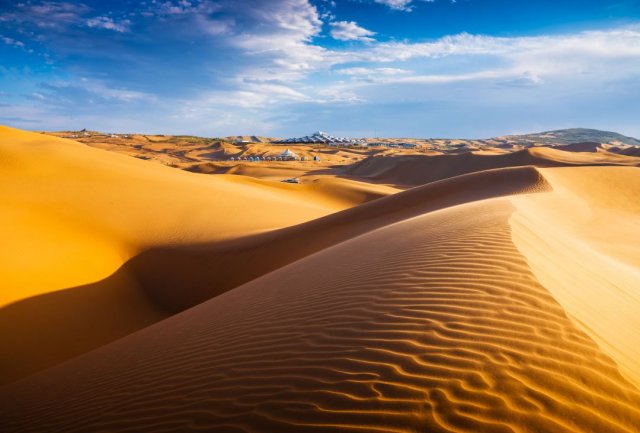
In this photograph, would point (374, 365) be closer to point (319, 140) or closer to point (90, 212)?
point (90, 212)

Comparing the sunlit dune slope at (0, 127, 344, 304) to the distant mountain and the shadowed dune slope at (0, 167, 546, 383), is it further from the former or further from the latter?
the distant mountain

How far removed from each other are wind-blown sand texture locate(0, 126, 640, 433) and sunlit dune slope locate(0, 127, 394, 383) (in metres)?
1.00

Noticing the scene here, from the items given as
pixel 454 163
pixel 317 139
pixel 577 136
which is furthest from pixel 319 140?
pixel 577 136

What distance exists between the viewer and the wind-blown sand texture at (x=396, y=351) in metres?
2.41

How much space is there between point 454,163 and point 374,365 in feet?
129

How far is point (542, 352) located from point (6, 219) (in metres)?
12.0

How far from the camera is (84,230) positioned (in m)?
11.2

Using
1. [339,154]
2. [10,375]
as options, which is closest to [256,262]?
[10,375]

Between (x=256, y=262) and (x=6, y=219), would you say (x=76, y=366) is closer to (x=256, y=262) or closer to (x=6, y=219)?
(x=256, y=262)

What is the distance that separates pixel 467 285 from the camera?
3873mm

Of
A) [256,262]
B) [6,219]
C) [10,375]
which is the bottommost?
[10,375]

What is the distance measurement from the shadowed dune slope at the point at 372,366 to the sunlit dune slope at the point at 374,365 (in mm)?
12

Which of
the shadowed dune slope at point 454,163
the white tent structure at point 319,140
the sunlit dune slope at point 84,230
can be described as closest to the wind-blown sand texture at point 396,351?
the sunlit dune slope at point 84,230

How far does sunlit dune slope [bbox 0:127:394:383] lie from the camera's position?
7.64 m
